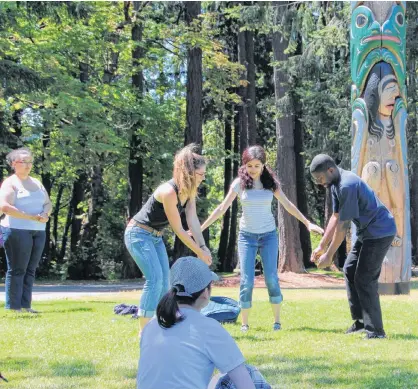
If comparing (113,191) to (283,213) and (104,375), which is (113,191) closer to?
(283,213)

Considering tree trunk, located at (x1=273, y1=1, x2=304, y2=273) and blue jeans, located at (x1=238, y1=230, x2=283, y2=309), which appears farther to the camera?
tree trunk, located at (x1=273, y1=1, x2=304, y2=273)

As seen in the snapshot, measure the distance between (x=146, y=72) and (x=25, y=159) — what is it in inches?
869

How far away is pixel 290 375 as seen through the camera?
5668 millimetres

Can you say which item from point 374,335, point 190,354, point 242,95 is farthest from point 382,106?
point 242,95

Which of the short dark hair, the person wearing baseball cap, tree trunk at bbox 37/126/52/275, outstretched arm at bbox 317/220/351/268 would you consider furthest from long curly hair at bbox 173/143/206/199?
tree trunk at bbox 37/126/52/275

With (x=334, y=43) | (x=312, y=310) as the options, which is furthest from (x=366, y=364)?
(x=334, y=43)

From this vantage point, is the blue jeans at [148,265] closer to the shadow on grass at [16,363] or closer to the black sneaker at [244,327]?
the shadow on grass at [16,363]

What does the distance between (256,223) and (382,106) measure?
5676 mm

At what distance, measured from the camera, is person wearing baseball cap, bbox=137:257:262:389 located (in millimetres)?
3211

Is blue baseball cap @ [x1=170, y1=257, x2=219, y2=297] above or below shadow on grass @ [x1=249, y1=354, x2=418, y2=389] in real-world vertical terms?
above

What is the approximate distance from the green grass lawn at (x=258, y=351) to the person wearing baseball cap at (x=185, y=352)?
2.21 m


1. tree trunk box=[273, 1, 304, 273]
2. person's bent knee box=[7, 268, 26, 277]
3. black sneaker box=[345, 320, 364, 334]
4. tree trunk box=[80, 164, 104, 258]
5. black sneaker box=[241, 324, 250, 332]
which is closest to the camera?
black sneaker box=[345, 320, 364, 334]

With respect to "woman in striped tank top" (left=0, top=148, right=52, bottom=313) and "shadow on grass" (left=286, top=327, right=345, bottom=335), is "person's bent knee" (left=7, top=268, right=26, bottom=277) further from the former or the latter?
"shadow on grass" (left=286, top=327, right=345, bottom=335)

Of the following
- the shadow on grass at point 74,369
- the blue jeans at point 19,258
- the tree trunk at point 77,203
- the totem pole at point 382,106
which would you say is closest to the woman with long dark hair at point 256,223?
the shadow on grass at point 74,369
